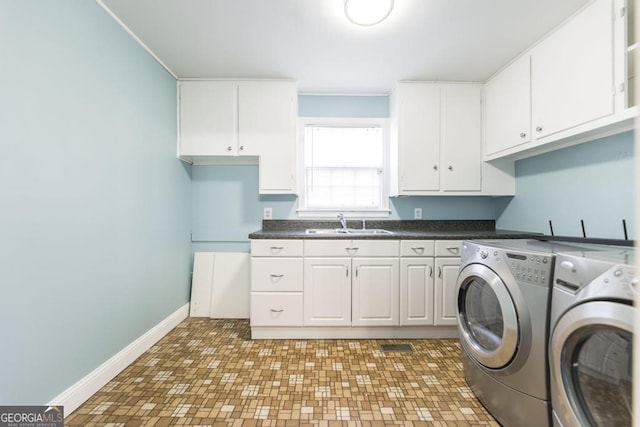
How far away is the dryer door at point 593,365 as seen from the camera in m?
0.80

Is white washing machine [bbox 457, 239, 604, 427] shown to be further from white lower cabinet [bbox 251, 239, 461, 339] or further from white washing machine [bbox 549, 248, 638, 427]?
white lower cabinet [bbox 251, 239, 461, 339]

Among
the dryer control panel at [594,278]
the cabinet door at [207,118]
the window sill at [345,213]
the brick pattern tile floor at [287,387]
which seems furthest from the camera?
the window sill at [345,213]

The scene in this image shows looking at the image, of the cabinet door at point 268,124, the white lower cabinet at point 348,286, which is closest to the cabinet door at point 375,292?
the white lower cabinet at point 348,286

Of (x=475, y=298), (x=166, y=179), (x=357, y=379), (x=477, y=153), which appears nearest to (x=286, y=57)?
(x=166, y=179)

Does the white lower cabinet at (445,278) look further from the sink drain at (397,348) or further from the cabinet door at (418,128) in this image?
the cabinet door at (418,128)

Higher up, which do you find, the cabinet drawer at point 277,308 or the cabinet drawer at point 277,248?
the cabinet drawer at point 277,248

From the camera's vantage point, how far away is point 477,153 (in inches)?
Answer: 97.7

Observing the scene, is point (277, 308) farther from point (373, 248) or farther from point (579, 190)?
point (579, 190)

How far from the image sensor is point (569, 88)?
65.4 inches

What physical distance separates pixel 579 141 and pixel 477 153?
72cm

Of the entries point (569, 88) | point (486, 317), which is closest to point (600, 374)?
point (486, 317)

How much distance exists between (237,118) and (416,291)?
223 cm

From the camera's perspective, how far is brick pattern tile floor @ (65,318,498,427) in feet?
4.50

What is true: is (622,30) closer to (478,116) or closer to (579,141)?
(579,141)
